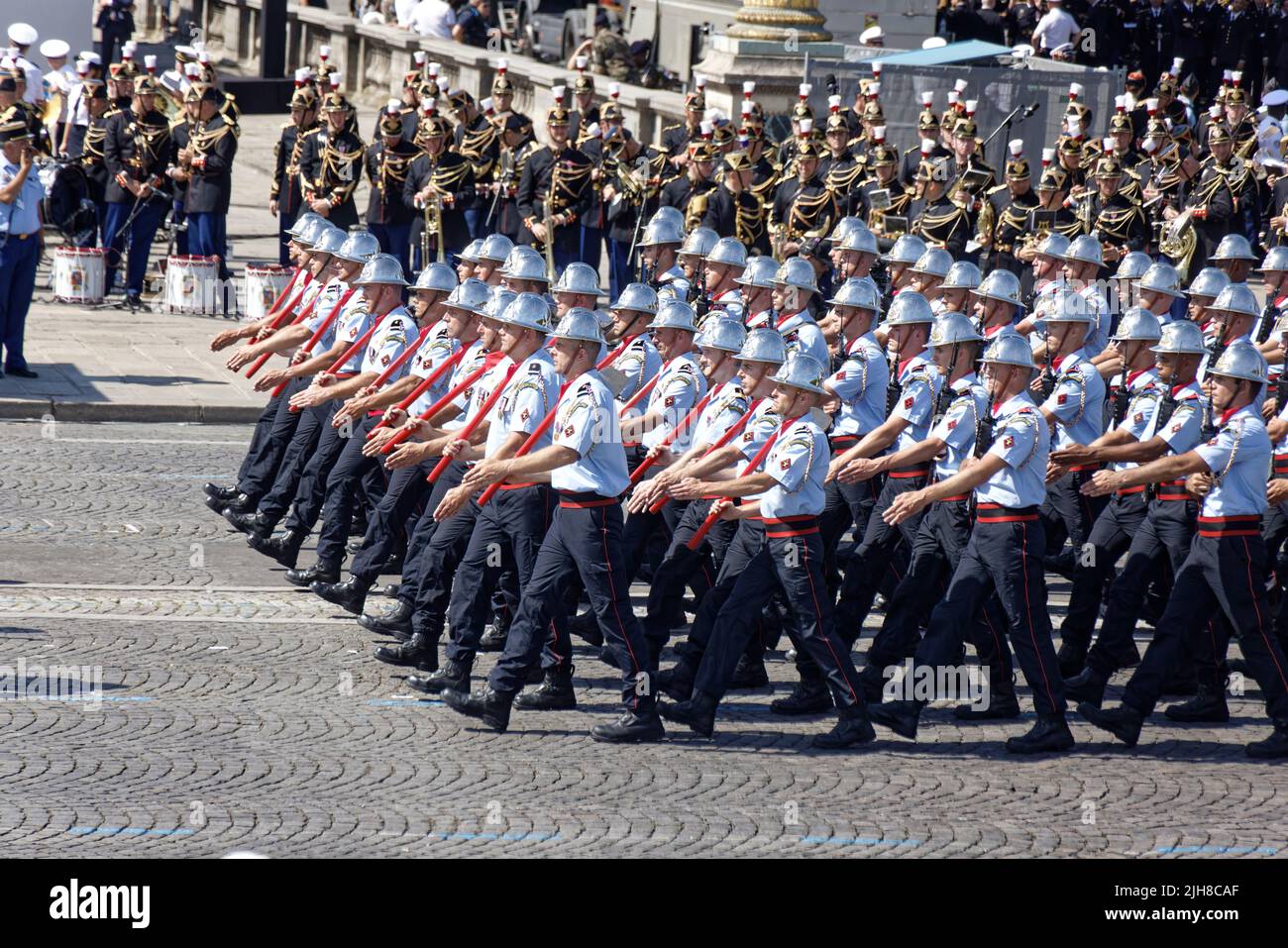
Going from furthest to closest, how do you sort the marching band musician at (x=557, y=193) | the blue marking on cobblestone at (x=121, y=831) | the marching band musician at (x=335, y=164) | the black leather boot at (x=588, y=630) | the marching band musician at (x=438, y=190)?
1. the marching band musician at (x=335, y=164)
2. the marching band musician at (x=438, y=190)
3. the marching band musician at (x=557, y=193)
4. the black leather boot at (x=588, y=630)
5. the blue marking on cobblestone at (x=121, y=831)

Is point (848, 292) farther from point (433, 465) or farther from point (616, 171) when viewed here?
point (616, 171)

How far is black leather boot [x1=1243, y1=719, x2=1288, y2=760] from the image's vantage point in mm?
10539

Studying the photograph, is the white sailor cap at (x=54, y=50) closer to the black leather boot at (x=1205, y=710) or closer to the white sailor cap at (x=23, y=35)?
the white sailor cap at (x=23, y=35)

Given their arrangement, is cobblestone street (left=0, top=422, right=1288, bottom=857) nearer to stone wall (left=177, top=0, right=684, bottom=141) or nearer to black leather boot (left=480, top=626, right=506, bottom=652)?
black leather boot (left=480, top=626, right=506, bottom=652)

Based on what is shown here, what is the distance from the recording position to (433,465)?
12.2 meters

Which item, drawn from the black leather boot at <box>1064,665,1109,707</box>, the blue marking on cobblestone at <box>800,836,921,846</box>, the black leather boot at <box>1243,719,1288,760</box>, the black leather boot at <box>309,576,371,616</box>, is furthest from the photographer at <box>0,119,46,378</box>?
the black leather boot at <box>1243,719,1288,760</box>

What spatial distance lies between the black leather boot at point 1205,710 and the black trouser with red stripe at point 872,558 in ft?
5.52

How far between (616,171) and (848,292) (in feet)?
29.5

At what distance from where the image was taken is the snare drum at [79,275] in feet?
71.9

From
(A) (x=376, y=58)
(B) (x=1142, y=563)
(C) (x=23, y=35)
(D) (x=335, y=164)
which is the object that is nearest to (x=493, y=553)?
(B) (x=1142, y=563)

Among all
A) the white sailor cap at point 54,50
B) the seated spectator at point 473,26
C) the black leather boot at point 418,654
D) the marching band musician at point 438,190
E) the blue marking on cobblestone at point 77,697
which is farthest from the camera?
the seated spectator at point 473,26

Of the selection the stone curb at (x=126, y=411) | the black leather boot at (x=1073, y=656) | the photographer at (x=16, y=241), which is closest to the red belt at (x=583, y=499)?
the black leather boot at (x=1073, y=656)

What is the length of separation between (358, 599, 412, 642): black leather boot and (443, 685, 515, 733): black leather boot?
127cm

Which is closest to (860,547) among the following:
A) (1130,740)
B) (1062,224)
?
(1130,740)
